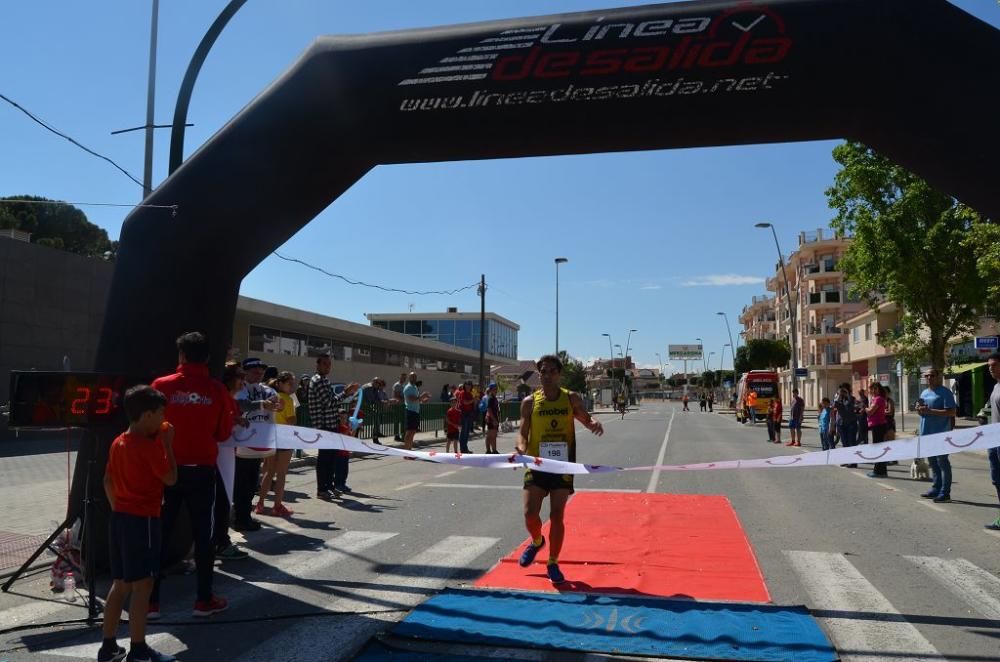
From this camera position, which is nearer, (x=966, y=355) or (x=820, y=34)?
(x=820, y=34)

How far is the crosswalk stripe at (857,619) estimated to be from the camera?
4.52 metres

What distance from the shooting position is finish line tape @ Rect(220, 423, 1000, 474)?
6137mm

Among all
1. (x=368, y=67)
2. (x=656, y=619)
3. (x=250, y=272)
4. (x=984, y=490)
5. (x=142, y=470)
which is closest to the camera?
(x=142, y=470)

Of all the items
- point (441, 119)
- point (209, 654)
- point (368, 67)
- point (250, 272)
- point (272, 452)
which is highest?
point (368, 67)

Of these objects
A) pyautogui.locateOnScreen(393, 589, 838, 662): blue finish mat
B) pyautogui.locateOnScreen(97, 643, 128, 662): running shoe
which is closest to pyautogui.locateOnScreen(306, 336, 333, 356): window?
pyautogui.locateOnScreen(393, 589, 838, 662): blue finish mat

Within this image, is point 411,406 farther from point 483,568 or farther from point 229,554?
point 483,568

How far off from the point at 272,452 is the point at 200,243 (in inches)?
119

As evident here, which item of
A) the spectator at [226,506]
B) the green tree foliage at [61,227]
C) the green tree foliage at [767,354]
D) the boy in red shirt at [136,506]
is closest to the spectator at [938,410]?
the spectator at [226,506]

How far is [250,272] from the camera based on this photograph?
23.9 ft

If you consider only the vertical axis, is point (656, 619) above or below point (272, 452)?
below

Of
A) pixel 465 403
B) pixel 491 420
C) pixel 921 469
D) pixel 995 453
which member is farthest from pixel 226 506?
pixel 491 420

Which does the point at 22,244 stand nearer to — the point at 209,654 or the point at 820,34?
the point at 209,654

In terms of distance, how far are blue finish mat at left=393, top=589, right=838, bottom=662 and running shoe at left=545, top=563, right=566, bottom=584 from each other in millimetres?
329

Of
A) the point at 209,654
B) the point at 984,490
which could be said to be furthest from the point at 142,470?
the point at 984,490
